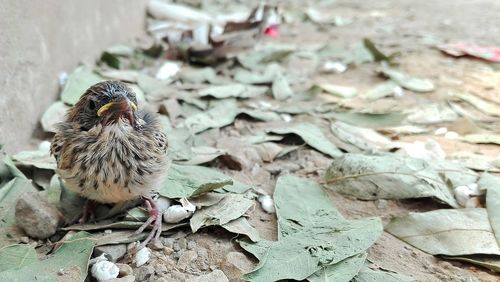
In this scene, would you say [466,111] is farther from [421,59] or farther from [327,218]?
[327,218]

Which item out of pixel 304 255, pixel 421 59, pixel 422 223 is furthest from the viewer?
pixel 421 59

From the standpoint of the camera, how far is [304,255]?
244 centimetres

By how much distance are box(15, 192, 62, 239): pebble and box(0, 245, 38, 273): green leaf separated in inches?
6.6

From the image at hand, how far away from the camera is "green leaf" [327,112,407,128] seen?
13.4ft

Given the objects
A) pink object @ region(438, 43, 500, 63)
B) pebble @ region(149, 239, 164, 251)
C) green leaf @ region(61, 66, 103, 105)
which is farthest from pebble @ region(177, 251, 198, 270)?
pink object @ region(438, 43, 500, 63)

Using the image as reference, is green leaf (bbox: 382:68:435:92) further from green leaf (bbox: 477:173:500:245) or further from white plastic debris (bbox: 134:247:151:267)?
white plastic debris (bbox: 134:247:151:267)

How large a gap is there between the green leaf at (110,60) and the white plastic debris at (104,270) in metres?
2.84

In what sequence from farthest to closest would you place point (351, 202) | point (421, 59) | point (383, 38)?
point (383, 38) → point (421, 59) → point (351, 202)

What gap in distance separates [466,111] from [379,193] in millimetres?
1691

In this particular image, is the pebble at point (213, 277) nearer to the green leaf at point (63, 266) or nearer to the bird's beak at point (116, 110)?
the green leaf at point (63, 266)

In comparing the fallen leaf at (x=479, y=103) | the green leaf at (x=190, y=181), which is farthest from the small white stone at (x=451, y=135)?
the green leaf at (x=190, y=181)

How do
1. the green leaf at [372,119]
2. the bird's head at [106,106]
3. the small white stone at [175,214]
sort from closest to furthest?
the bird's head at [106,106], the small white stone at [175,214], the green leaf at [372,119]

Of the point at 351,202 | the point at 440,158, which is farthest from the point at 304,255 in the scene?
the point at 440,158

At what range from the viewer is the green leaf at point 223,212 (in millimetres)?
2658
